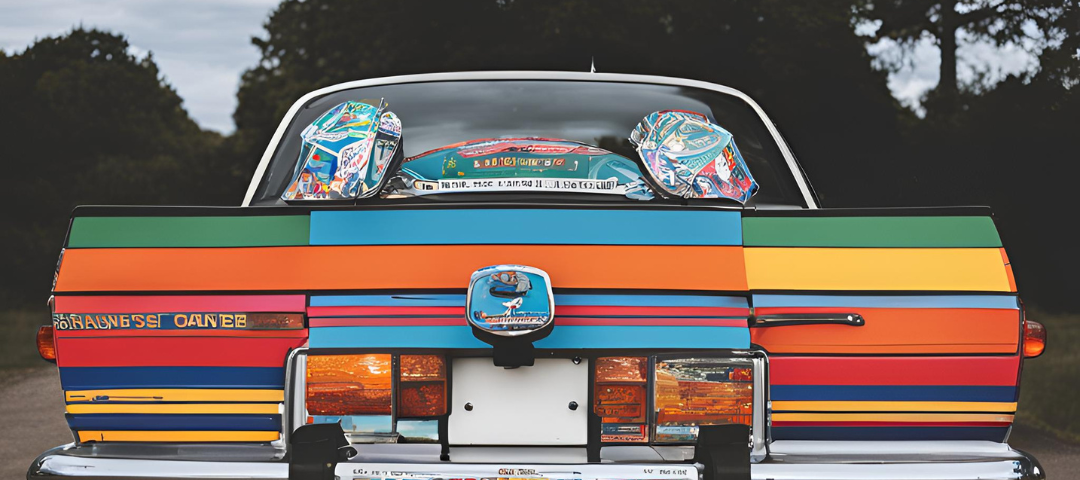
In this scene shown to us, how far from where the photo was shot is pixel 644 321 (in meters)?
2.70

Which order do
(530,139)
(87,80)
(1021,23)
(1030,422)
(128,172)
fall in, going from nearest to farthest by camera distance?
1. (530,139)
2. (1030,422)
3. (1021,23)
4. (128,172)
5. (87,80)

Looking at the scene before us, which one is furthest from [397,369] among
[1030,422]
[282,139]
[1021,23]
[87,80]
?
[87,80]

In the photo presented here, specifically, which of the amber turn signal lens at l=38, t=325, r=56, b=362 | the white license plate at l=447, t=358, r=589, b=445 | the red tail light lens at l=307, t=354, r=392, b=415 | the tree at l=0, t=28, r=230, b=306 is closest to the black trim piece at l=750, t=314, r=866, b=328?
the white license plate at l=447, t=358, r=589, b=445

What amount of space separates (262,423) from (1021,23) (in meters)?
12.6

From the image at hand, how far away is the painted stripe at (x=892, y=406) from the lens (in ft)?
9.08

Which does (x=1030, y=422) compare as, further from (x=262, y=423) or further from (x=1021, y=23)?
(x=1021, y=23)

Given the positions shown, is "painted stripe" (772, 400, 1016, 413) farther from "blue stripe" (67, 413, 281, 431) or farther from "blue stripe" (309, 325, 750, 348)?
"blue stripe" (67, 413, 281, 431)

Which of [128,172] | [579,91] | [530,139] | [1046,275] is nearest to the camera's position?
[530,139]

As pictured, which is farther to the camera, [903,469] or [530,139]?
[530,139]

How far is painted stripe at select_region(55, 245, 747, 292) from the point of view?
106 inches

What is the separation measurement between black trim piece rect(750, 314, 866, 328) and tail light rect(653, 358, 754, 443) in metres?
0.10

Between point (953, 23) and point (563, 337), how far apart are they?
14.5m

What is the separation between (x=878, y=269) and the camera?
2.78 m

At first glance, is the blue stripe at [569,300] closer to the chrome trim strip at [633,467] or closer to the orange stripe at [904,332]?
the orange stripe at [904,332]
